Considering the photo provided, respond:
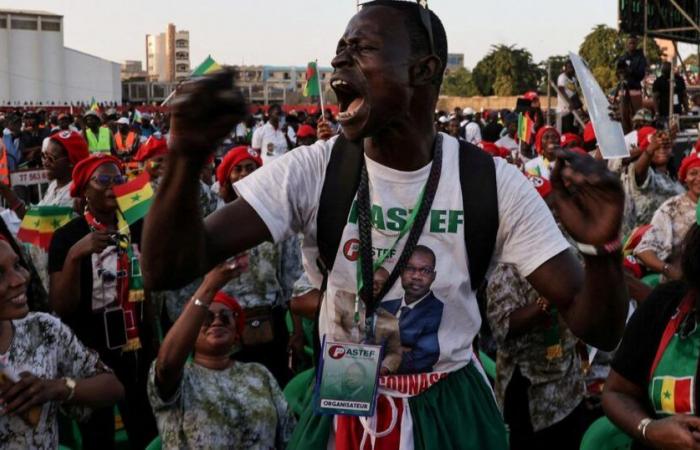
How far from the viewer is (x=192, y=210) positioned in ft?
6.19

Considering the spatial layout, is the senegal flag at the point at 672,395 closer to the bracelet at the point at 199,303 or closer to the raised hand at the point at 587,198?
the raised hand at the point at 587,198

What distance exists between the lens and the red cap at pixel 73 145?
6742mm

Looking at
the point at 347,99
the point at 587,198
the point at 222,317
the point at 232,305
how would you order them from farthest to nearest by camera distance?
the point at 232,305, the point at 222,317, the point at 347,99, the point at 587,198

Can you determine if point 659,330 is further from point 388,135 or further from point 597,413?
point 597,413

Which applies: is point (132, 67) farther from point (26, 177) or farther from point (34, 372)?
→ point (34, 372)

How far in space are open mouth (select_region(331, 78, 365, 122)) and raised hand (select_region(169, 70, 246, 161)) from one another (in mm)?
483

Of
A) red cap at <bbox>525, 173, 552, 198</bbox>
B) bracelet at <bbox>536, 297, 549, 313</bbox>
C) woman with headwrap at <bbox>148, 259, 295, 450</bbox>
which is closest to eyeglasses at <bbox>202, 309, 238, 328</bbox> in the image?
woman with headwrap at <bbox>148, 259, 295, 450</bbox>

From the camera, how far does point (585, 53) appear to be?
5809 centimetres

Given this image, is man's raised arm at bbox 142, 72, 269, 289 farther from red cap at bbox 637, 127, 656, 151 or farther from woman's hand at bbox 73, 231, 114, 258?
red cap at bbox 637, 127, 656, 151

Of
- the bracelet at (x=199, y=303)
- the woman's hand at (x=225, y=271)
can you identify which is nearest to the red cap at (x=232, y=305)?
the bracelet at (x=199, y=303)

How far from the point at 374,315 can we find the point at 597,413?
3.05 metres

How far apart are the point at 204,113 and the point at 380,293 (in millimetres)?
746

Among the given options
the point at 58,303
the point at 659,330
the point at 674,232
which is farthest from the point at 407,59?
the point at 674,232

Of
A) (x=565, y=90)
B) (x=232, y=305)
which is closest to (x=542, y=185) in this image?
(x=232, y=305)
